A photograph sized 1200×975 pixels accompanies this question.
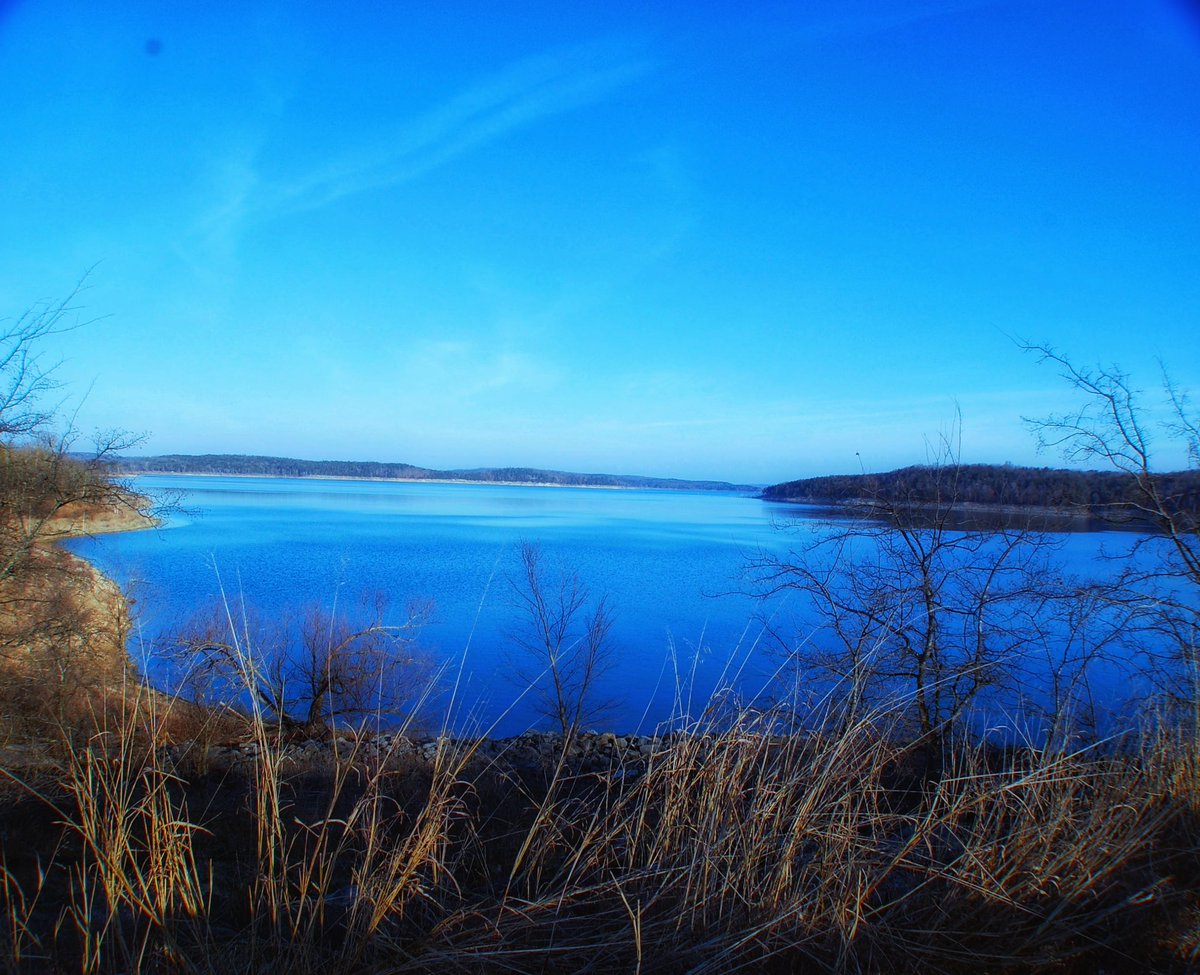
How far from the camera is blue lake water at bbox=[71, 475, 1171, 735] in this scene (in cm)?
1623

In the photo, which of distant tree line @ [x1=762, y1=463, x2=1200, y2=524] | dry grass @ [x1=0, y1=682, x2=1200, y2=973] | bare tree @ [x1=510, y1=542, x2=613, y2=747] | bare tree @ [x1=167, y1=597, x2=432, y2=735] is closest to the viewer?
dry grass @ [x1=0, y1=682, x2=1200, y2=973]

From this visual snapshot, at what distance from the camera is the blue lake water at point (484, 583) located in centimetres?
1623

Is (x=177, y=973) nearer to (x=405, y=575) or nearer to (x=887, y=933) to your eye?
(x=887, y=933)

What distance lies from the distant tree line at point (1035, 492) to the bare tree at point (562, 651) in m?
6.28

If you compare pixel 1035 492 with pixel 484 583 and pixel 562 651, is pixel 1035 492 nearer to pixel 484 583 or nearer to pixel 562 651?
pixel 562 651

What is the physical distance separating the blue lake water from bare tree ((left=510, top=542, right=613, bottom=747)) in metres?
0.41

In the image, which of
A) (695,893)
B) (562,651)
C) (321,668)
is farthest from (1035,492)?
(321,668)

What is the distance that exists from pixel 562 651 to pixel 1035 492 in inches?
451

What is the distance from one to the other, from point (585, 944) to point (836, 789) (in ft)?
4.23

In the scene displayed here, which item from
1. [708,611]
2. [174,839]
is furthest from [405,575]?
[174,839]

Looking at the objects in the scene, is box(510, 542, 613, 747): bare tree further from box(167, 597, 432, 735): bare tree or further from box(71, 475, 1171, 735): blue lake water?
box(167, 597, 432, 735): bare tree

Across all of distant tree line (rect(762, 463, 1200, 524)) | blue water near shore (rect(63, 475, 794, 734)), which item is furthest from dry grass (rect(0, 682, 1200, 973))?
distant tree line (rect(762, 463, 1200, 524))

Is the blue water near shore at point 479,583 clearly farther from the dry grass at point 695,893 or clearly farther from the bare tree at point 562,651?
the dry grass at point 695,893

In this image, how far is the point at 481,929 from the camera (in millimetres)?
2531
